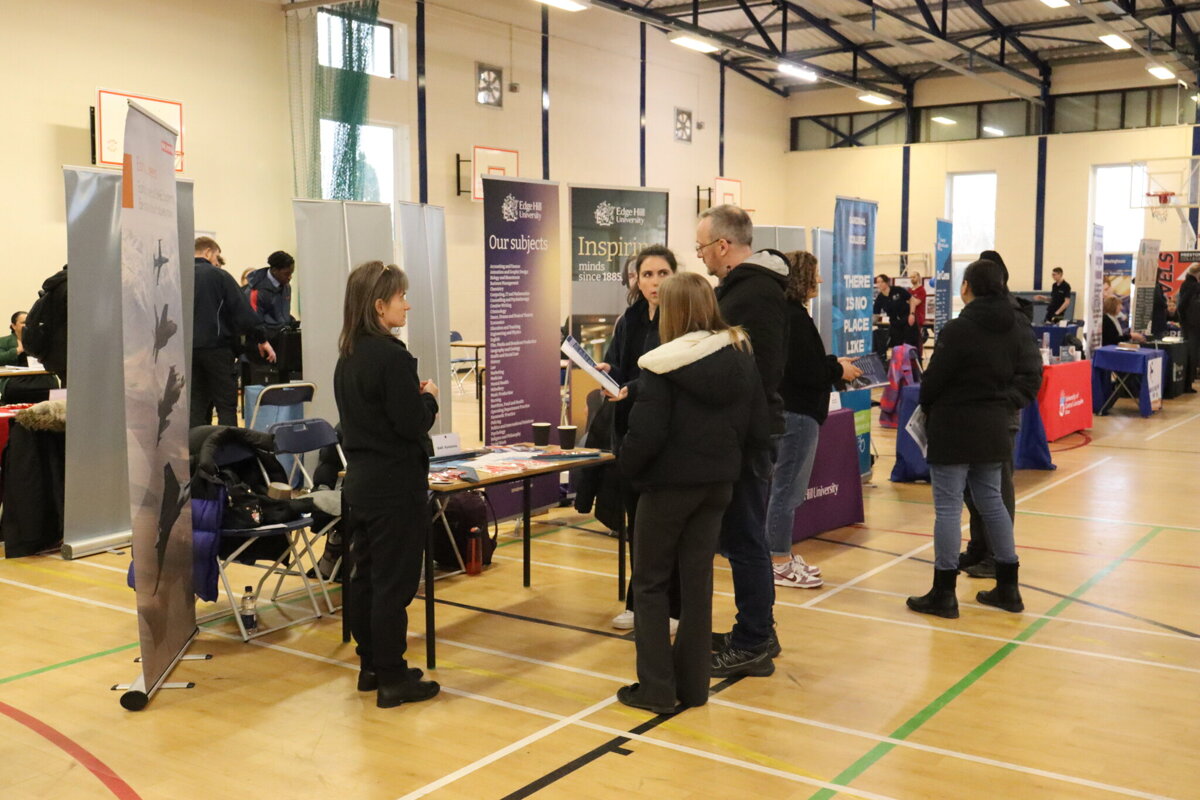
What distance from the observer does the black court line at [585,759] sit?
295cm

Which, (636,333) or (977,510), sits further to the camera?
(977,510)

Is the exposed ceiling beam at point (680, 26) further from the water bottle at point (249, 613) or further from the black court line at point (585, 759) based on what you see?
the black court line at point (585, 759)

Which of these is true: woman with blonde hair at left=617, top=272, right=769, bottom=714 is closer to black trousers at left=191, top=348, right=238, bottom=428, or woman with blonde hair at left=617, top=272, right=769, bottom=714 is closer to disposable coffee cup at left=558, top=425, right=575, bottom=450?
disposable coffee cup at left=558, top=425, right=575, bottom=450

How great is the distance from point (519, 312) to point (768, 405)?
2.66 metres

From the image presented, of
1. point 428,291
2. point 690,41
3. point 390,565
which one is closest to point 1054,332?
point 690,41

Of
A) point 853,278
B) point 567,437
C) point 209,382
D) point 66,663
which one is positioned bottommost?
point 66,663

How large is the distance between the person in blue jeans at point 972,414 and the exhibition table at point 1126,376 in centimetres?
772

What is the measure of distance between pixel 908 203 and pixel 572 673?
63.2 feet

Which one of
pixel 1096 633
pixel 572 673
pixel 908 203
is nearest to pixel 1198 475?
pixel 1096 633

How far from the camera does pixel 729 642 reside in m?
3.89

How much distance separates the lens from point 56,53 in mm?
10672

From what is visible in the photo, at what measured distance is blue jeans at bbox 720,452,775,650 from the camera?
11.9ft

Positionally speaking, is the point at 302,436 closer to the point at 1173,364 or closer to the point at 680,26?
the point at 1173,364

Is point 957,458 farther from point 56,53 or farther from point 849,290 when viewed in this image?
point 56,53
